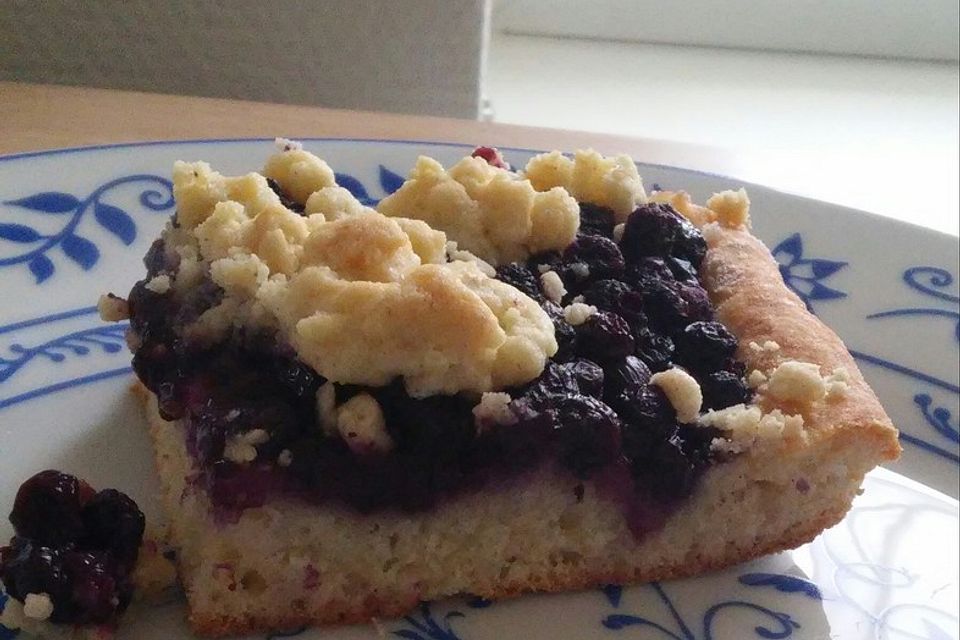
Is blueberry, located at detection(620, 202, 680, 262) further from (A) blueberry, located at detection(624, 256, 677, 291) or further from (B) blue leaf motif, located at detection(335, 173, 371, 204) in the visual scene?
(B) blue leaf motif, located at detection(335, 173, 371, 204)

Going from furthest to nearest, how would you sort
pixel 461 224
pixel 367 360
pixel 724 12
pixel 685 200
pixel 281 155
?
pixel 724 12, pixel 685 200, pixel 281 155, pixel 461 224, pixel 367 360

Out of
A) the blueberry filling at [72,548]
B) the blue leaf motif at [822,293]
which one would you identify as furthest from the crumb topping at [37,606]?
the blue leaf motif at [822,293]

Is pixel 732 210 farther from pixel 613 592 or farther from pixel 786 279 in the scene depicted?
pixel 613 592

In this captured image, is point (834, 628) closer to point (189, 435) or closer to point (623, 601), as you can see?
point (623, 601)

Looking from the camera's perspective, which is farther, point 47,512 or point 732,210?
point 732,210

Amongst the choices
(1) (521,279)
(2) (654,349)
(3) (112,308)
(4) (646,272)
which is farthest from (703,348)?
(3) (112,308)

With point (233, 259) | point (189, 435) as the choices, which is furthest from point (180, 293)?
point (189, 435)

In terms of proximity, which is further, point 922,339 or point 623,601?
point 922,339
